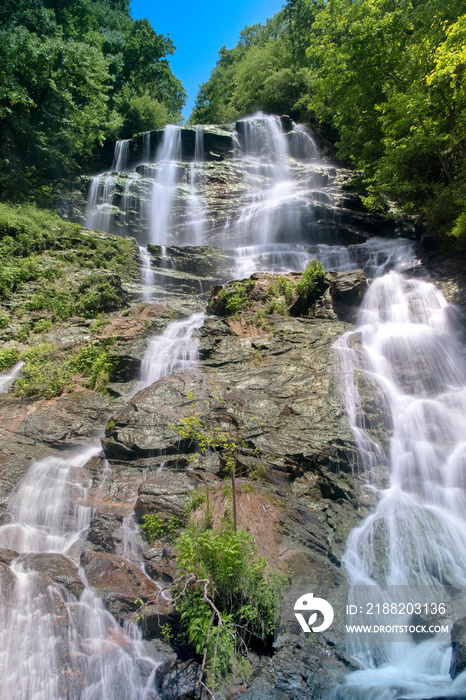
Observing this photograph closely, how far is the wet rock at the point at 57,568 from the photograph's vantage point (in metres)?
4.94

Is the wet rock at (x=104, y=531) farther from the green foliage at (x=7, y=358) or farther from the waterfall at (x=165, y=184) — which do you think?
the waterfall at (x=165, y=184)

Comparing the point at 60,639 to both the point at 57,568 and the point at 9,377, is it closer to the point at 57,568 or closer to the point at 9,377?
the point at 57,568

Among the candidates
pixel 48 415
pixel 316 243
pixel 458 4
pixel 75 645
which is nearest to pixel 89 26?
pixel 316 243

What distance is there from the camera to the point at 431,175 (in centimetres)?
1501

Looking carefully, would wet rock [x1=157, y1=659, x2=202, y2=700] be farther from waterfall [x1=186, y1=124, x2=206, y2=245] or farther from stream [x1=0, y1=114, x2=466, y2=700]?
waterfall [x1=186, y1=124, x2=206, y2=245]

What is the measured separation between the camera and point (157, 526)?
5.82 m

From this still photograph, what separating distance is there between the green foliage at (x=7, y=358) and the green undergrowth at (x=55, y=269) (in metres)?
0.89

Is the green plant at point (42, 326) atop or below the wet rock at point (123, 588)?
atop

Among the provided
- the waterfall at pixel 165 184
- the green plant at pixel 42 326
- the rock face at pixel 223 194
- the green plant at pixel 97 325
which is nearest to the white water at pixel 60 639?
the green plant at pixel 97 325

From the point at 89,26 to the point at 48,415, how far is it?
29731mm

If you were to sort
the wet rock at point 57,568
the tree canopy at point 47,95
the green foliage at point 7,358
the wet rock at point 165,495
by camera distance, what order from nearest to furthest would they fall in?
the wet rock at point 57,568, the wet rock at point 165,495, the green foliage at point 7,358, the tree canopy at point 47,95

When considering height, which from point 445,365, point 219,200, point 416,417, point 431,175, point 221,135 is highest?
point 221,135

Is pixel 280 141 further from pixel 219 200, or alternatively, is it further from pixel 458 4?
pixel 458 4

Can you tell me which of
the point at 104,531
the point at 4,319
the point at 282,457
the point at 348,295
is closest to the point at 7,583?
the point at 104,531
